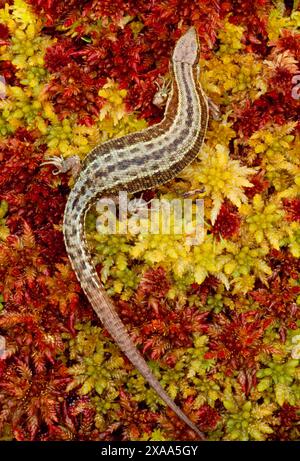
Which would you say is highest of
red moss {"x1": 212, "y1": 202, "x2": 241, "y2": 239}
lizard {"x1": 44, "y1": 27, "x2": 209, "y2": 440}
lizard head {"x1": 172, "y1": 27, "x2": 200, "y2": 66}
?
lizard head {"x1": 172, "y1": 27, "x2": 200, "y2": 66}

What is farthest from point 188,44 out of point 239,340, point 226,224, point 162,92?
point 239,340

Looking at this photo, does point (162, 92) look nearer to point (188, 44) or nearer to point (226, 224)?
point (188, 44)

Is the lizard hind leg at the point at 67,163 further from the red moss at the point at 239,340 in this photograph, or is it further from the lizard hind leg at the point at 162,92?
the red moss at the point at 239,340

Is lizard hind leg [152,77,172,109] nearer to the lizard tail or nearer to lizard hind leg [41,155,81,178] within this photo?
lizard hind leg [41,155,81,178]

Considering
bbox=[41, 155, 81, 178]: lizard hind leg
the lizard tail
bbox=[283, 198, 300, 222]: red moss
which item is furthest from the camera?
bbox=[41, 155, 81, 178]: lizard hind leg

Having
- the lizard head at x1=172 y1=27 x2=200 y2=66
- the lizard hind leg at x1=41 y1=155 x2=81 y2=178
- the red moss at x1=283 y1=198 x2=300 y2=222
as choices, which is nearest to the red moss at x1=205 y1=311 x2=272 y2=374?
the red moss at x1=283 y1=198 x2=300 y2=222

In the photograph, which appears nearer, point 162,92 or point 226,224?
point 226,224
